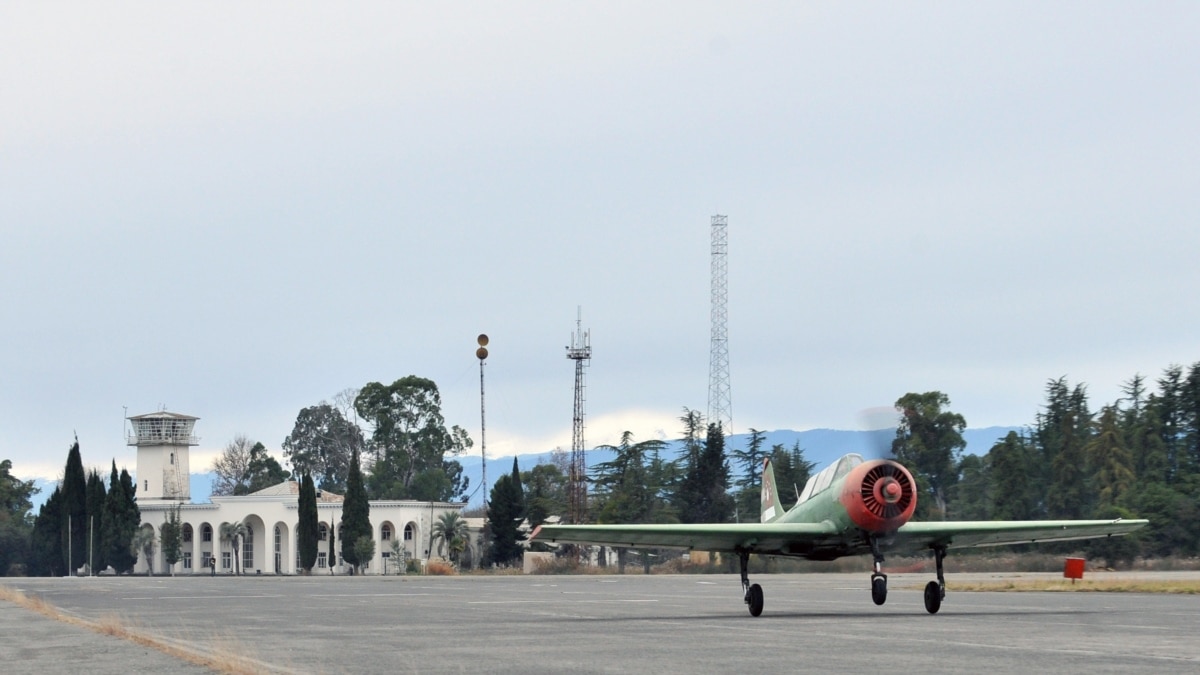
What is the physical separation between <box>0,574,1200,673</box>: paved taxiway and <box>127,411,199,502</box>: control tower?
373ft

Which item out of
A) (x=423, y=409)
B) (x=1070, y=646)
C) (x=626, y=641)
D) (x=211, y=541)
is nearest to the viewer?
(x=1070, y=646)

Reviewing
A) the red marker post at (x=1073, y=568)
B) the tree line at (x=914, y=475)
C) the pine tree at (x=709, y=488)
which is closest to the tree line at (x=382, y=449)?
the tree line at (x=914, y=475)

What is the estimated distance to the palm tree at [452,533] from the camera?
5157 inches

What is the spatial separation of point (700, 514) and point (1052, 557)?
40279 millimetres

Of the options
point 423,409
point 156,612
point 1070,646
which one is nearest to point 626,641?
point 1070,646

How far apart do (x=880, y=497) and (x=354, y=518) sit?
10455 centimetres

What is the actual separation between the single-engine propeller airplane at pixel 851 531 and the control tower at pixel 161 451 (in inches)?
4862

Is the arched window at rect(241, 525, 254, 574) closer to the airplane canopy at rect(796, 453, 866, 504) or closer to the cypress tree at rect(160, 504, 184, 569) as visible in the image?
the cypress tree at rect(160, 504, 184, 569)

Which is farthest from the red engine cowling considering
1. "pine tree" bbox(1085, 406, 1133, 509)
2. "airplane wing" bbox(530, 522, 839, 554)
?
"pine tree" bbox(1085, 406, 1133, 509)

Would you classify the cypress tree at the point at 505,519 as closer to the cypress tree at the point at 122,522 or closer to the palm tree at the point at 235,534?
the palm tree at the point at 235,534

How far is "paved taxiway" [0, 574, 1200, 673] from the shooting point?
1576 cm

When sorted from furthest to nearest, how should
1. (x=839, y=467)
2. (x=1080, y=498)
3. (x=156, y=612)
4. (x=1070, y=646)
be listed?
(x=1080, y=498), (x=156, y=612), (x=839, y=467), (x=1070, y=646)

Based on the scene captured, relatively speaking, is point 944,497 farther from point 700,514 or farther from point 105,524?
Answer: point 105,524

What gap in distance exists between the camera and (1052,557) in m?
72.2
